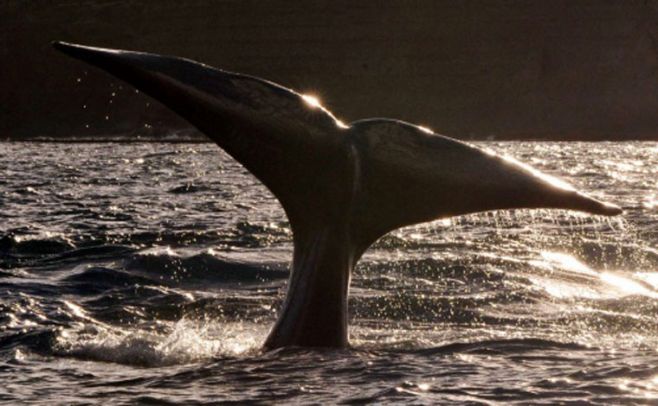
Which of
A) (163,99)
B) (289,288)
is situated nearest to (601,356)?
(289,288)

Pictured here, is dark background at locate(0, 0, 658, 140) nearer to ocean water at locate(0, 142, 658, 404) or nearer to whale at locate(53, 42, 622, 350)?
ocean water at locate(0, 142, 658, 404)

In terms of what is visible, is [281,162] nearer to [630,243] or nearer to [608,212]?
[608,212]

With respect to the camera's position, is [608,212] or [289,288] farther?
[289,288]

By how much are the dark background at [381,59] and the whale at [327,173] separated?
3214 inches

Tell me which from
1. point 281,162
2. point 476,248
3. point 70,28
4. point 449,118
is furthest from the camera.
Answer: point 70,28

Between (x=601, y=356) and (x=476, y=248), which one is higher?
(x=476, y=248)

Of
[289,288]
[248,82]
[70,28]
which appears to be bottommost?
[289,288]

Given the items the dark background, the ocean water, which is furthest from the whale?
the dark background

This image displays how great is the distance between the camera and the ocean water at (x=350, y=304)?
294 inches

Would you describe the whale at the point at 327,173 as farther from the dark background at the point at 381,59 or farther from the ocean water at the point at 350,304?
the dark background at the point at 381,59

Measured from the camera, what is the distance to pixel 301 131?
25.5ft

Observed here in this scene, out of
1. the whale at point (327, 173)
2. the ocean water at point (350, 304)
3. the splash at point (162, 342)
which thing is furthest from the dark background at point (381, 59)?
the whale at point (327, 173)

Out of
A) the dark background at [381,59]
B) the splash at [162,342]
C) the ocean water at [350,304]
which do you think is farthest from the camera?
the dark background at [381,59]

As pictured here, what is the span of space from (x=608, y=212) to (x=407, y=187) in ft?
4.02
